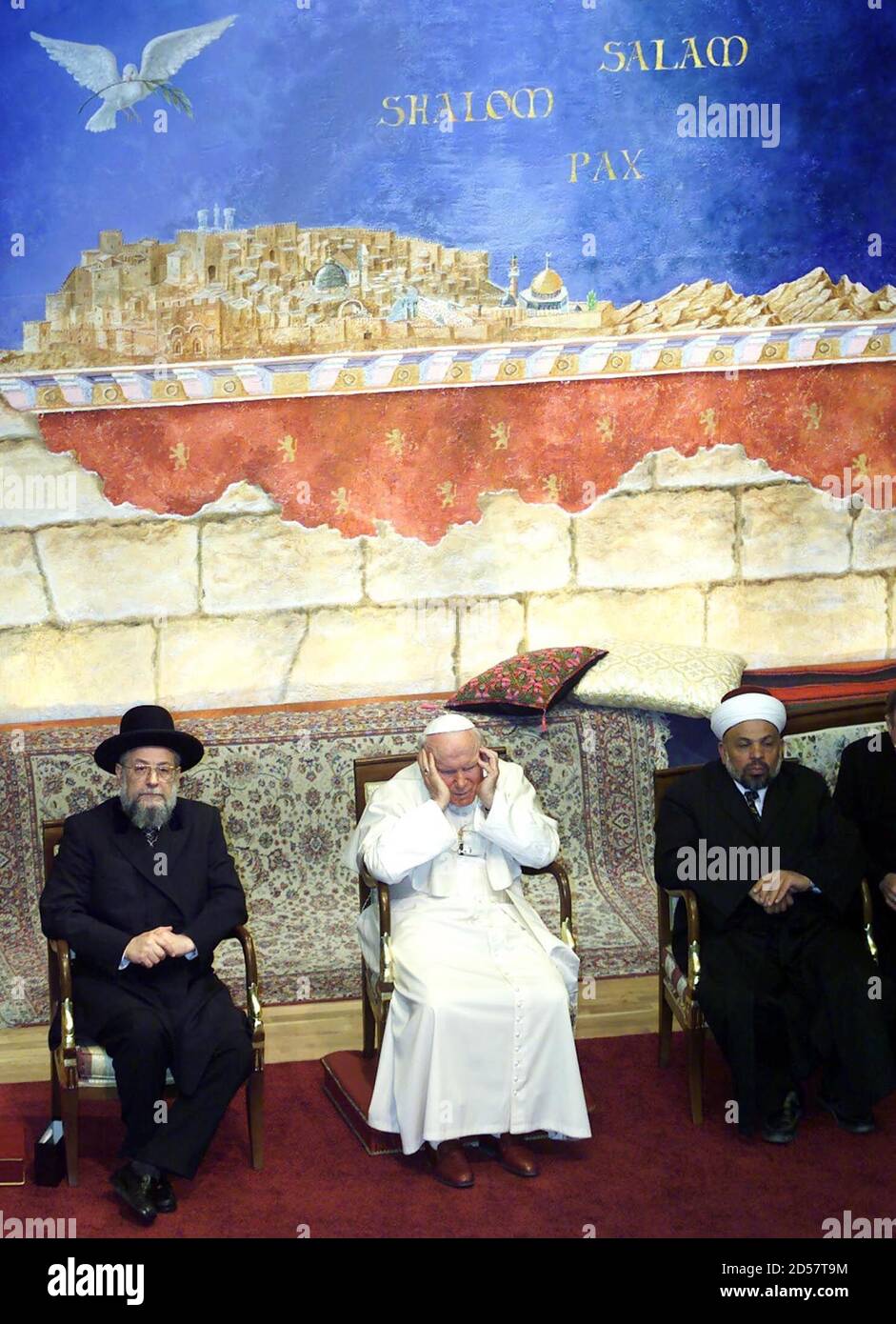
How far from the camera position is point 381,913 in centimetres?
541

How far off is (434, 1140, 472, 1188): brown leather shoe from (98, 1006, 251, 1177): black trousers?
2.14 ft

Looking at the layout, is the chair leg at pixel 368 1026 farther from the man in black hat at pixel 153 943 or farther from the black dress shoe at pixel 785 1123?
the black dress shoe at pixel 785 1123

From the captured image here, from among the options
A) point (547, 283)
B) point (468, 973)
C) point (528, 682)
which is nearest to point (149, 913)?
point (468, 973)

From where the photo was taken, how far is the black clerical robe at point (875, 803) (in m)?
5.87

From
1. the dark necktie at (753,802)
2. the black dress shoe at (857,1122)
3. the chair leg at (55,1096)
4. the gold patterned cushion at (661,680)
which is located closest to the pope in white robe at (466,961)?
the dark necktie at (753,802)

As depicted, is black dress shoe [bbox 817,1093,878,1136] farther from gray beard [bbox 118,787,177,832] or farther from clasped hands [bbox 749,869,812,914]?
gray beard [bbox 118,787,177,832]

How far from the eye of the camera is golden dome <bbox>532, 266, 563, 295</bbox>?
779cm

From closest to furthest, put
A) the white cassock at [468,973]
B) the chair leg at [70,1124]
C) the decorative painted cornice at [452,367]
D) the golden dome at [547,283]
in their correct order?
the chair leg at [70,1124], the white cassock at [468,973], the decorative painted cornice at [452,367], the golden dome at [547,283]

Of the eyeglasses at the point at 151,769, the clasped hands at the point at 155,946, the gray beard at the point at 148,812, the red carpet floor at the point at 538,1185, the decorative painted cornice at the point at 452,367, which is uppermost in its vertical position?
the decorative painted cornice at the point at 452,367

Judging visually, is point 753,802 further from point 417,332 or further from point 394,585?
point 417,332

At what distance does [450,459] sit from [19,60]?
8.63 ft

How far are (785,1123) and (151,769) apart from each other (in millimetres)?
2298

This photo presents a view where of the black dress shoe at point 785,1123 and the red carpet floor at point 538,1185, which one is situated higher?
the black dress shoe at point 785,1123

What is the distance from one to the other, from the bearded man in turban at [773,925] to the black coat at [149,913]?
1.51m
